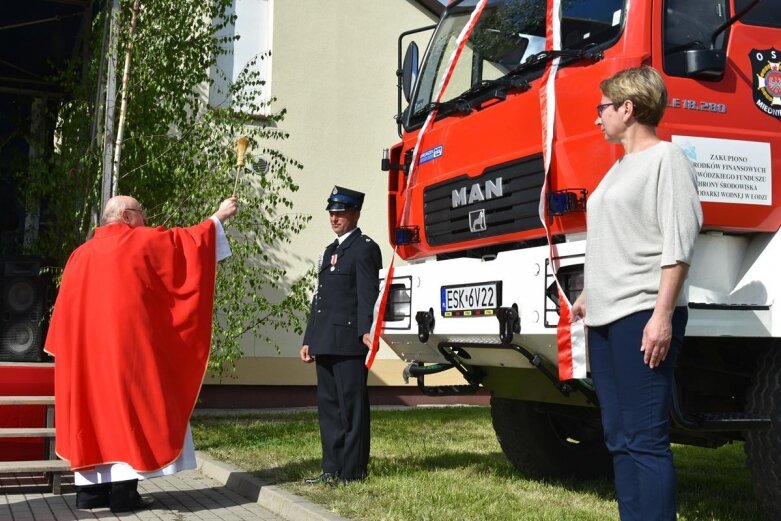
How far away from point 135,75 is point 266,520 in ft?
18.1

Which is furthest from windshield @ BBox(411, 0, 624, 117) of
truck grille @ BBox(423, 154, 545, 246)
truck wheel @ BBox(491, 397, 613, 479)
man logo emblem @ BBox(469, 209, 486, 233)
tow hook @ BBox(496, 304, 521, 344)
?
truck wheel @ BBox(491, 397, 613, 479)

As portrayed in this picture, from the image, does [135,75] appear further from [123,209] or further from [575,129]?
[575,129]

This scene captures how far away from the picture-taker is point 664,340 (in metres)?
3.50

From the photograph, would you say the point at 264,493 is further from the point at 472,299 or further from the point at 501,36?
the point at 501,36

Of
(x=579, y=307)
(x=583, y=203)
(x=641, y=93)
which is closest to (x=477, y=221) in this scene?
(x=583, y=203)

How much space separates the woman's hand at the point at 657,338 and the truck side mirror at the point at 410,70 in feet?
11.4

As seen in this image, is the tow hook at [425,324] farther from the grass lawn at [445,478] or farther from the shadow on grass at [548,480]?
the shadow on grass at [548,480]

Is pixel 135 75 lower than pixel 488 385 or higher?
higher

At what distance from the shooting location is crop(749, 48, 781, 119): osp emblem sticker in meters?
4.76

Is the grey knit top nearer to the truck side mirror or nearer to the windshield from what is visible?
the windshield

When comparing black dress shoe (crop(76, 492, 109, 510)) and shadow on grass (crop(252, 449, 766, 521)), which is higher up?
shadow on grass (crop(252, 449, 766, 521))

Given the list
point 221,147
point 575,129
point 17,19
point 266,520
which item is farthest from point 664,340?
point 17,19

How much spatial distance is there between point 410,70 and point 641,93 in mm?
3127

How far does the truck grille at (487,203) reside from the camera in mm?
5082
